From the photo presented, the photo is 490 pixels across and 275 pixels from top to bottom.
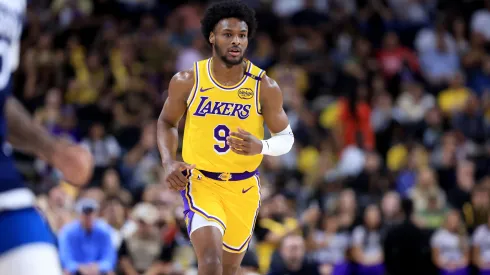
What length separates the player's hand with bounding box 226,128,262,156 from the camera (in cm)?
653

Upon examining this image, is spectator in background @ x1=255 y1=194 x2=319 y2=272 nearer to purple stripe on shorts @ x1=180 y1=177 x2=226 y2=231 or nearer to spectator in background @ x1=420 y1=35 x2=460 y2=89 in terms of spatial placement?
purple stripe on shorts @ x1=180 y1=177 x2=226 y2=231

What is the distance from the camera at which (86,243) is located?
11531 millimetres

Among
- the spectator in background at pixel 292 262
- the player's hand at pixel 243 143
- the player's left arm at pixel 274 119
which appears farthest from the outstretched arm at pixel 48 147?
the spectator in background at pixel 292 262

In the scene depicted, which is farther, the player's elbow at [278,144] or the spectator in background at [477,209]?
the spectator in background at [477,209]

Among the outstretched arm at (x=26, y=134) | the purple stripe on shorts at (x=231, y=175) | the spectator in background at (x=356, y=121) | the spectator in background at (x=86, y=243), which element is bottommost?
the spectator in background at (x=86, y=243)

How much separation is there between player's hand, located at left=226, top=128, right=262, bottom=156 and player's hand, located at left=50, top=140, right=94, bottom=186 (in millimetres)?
2997

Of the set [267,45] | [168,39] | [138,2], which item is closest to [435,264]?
[267,45]

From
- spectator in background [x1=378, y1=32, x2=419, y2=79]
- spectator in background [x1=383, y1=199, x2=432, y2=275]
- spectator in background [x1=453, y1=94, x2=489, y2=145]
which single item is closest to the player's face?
spectator in background [x1=383, y1=199, x2=432, y2=275]

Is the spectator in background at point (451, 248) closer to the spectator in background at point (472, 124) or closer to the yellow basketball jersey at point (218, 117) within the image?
the spectator in background at point (472, 124)

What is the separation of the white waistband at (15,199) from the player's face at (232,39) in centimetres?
348

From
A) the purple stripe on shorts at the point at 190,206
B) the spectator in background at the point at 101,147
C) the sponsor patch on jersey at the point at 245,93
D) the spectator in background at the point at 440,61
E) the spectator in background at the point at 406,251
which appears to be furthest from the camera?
Result: the spectator in background at the point at 440,61

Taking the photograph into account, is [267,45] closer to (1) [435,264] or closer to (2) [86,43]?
(2) [86,43]

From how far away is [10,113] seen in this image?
3.71 metres

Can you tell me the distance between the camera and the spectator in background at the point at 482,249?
Result: 41.4 feet
